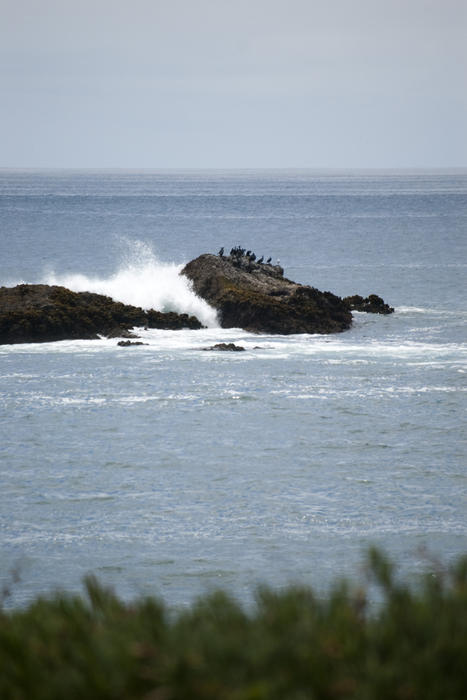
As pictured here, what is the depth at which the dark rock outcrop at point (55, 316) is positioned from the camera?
30203 millimetres

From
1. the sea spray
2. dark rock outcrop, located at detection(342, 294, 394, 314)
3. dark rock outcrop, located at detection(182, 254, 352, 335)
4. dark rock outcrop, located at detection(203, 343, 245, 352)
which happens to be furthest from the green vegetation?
dark rock outcrop, located at detection(342, 294, 394, 314)

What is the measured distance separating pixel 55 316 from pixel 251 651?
88.2 feet

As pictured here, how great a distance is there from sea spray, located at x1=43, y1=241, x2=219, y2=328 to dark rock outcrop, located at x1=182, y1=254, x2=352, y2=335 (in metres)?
0.37

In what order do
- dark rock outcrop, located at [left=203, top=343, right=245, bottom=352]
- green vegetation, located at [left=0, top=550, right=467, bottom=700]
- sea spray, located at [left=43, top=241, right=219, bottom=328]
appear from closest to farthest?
green vegetation, located at [left=0, top=550, right=467, bottom=700] → dark rock outcrop, located at [left=203, top=343, right=245, bottom=352] → sea spray, located at [left=43, top=241, right=219, bottom=328]

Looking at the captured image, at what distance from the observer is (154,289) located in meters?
36.8

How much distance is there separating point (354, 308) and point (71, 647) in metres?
34.5

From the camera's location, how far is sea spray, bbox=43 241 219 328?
34.4 meters

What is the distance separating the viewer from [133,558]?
13.2 metres

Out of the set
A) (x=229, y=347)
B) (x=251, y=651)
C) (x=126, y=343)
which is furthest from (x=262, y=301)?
(x=251, y=651)

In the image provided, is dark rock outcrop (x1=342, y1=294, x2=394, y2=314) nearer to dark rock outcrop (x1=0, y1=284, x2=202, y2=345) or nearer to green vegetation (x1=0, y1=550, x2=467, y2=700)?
dark rock outcrop (x1=0, y1=284, x2=202, y2=345)

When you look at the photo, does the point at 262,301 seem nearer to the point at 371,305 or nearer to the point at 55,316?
the point at 55,316

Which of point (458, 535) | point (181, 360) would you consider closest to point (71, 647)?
point (458, 535)

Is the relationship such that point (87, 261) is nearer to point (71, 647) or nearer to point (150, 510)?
point (150, 510)

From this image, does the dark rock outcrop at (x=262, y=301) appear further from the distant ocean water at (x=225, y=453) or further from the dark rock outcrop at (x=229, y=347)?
the dark rock outcrop at (x=229, y=347)
